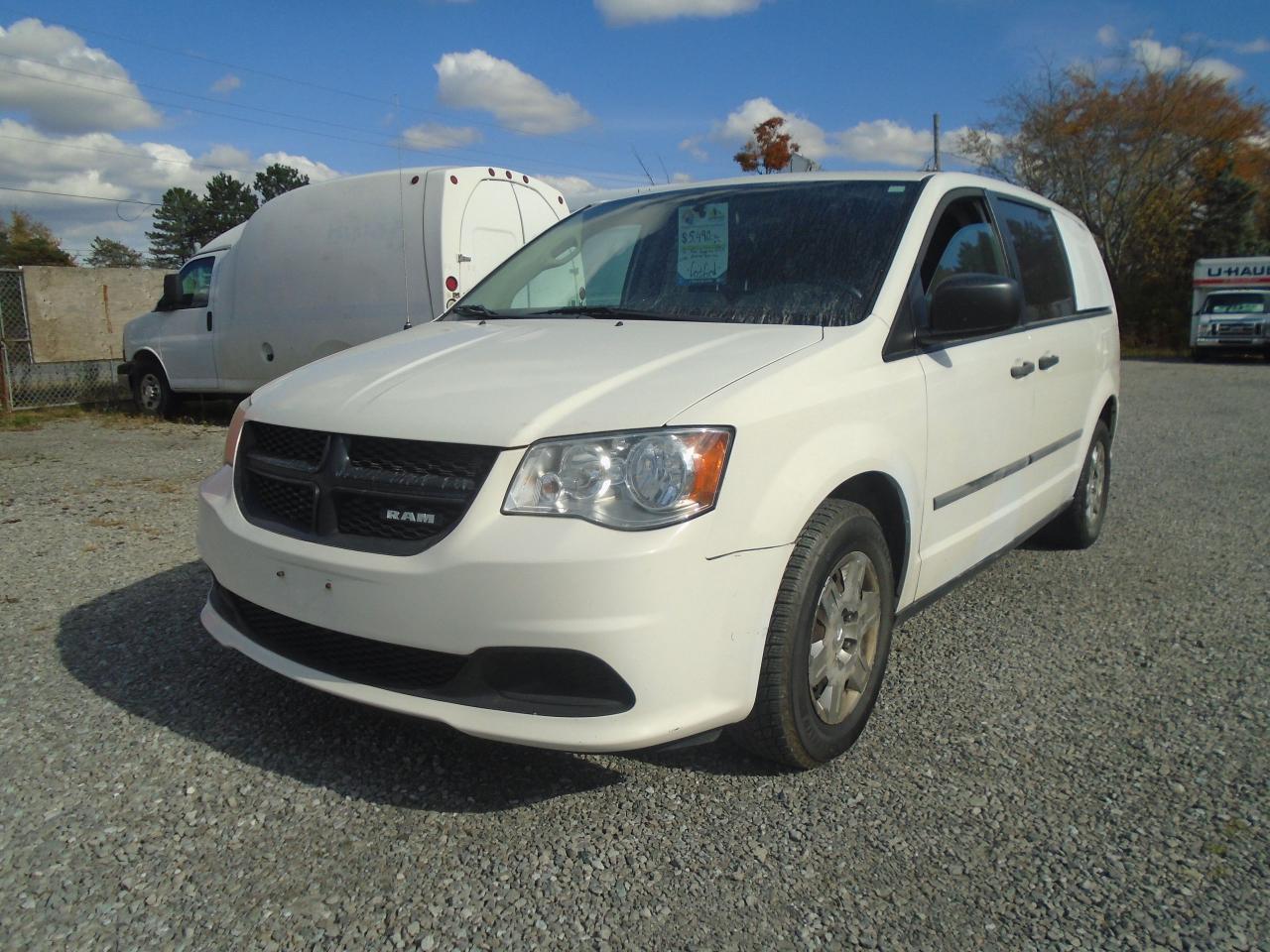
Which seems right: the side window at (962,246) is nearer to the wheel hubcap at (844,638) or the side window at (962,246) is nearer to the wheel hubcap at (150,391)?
the wheel hubcap at (844,638)

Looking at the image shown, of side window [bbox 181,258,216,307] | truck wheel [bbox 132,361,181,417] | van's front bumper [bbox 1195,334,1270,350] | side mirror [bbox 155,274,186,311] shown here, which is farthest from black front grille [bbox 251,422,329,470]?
van's front bumper [bbox 1195,334,1270,350]

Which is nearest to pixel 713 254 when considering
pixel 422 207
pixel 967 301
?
pixel 967 301

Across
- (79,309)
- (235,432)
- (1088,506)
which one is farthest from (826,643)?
(79,309)

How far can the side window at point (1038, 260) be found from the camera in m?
4.23

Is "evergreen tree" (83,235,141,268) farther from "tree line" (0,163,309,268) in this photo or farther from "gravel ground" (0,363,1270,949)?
"gravel ground" (0,363,1270,949)

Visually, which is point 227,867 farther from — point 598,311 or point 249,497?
point 598,311

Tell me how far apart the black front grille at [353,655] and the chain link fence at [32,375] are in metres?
12.0

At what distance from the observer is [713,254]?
3.60 m

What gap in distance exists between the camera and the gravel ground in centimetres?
219

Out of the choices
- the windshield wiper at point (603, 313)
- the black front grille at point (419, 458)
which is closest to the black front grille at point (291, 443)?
the black front grille at point (419, 458)

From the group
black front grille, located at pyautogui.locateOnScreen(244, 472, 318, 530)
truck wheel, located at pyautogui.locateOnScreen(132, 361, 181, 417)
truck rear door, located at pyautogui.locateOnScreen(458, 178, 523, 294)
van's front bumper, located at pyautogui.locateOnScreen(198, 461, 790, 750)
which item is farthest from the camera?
truck wheel, located at pyautogui.locateOnScreen(132, 361, 181, 417)

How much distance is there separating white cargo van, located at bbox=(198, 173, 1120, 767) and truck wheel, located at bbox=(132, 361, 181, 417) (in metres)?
9.73

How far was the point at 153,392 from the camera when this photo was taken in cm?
1241

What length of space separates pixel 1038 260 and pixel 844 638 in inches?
95.7
